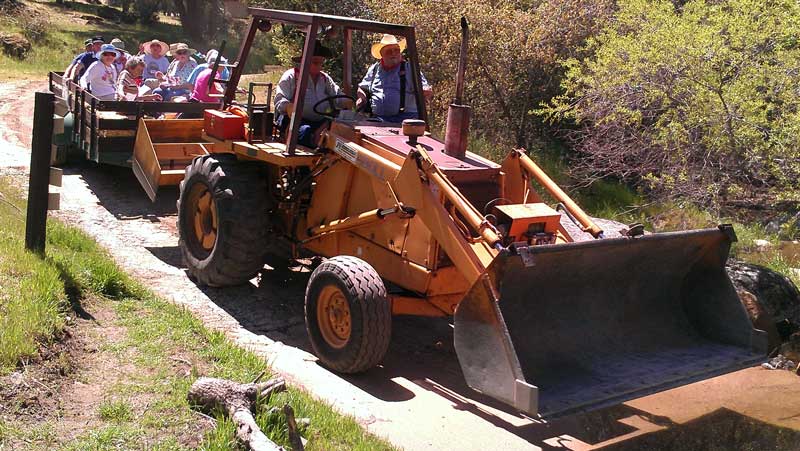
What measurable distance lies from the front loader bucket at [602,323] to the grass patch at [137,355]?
93 cm

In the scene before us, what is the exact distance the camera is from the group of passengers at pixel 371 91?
7.57 metres

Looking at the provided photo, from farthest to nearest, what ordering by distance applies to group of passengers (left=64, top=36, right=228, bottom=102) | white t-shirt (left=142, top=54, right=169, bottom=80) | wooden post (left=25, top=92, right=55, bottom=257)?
1. white t-shirt (left=142, top=54, right=169, bottom=80)
2. group of passengers (left=64, top=36, right=228, bottom=102)
3. wooden post (left=25, top=92, right=55, bottom=257)

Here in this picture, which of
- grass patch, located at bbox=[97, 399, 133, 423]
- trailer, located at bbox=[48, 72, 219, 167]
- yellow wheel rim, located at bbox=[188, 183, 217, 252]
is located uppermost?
trailer, located at bbox=[48, 72, 219, 167]

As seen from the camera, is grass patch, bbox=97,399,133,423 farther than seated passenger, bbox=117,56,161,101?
No

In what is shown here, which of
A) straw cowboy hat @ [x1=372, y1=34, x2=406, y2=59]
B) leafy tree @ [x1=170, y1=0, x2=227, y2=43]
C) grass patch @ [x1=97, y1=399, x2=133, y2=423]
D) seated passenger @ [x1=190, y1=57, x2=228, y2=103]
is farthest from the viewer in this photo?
leafy tree @ [x1=170, y1=0, x2=227, y2=43]

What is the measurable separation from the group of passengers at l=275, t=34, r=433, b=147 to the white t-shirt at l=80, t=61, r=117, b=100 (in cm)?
546

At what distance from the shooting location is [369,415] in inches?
227

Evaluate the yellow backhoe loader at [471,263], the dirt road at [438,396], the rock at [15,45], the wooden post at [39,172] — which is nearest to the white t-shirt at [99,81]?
the dirt road at [438,396]

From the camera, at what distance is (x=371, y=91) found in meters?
8.00

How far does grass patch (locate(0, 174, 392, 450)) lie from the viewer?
14.9 ft

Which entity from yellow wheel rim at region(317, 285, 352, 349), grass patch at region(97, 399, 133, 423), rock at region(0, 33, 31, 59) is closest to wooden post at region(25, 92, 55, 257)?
yellow wheel rim at region(317, 285, 352, 349)

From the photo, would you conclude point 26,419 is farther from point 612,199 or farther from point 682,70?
point 612,199

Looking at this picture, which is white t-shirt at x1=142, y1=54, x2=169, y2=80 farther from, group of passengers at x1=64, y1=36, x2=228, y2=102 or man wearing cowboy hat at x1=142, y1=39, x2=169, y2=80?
group of passengers at x1=64, y1=36, x2=228, y2=102

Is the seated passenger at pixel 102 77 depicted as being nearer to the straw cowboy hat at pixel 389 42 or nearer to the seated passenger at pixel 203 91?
the seated passenger at pixel 203 91
